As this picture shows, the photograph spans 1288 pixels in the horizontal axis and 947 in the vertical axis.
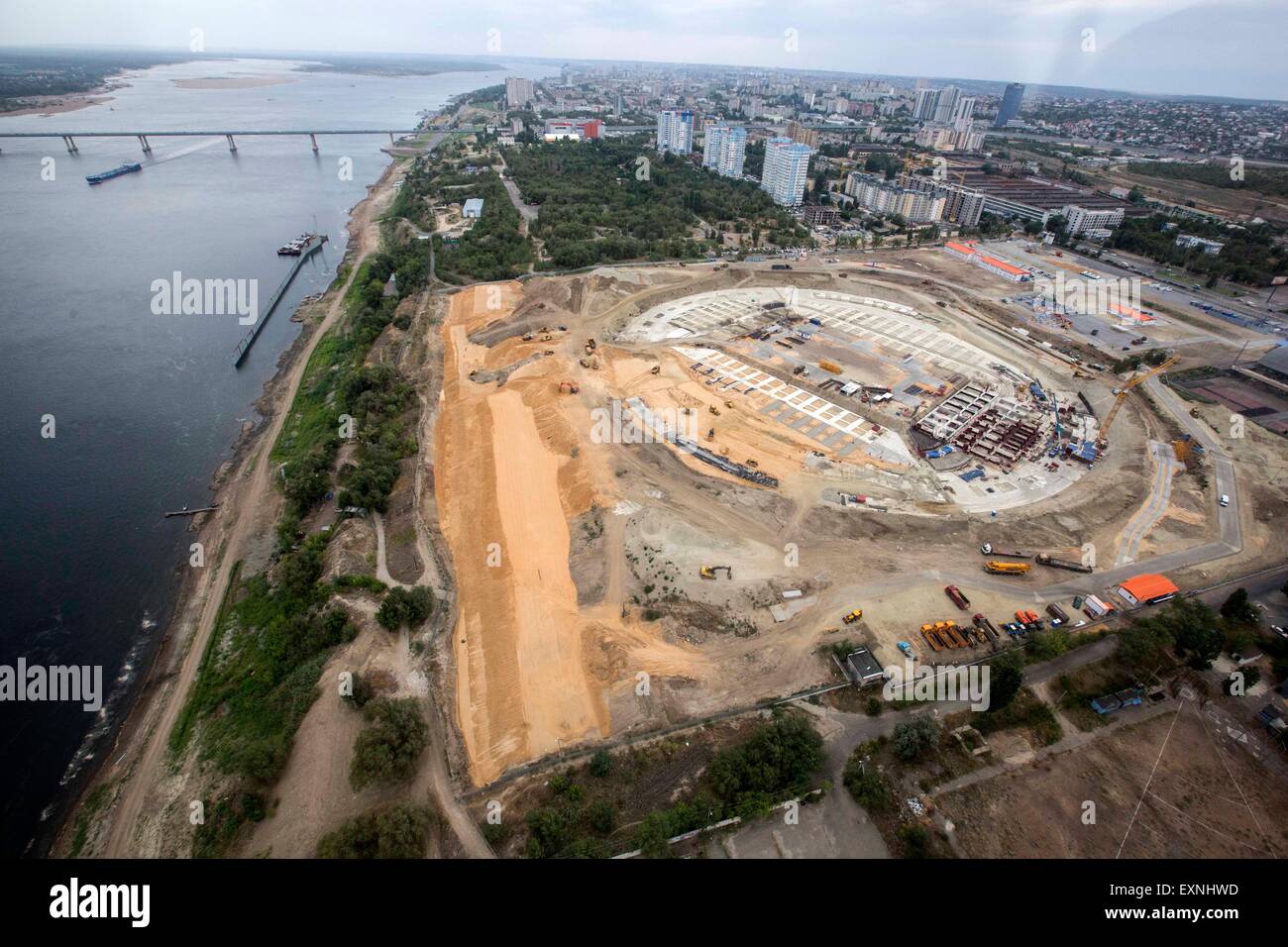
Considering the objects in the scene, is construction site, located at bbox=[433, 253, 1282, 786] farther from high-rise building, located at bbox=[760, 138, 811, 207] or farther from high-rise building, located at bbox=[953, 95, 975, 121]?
high-rise building, located at bbox=[953, 95, 975, 121]

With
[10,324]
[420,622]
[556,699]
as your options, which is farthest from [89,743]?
[10,324]

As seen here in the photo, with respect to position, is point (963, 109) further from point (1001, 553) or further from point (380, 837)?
point (380, 837)

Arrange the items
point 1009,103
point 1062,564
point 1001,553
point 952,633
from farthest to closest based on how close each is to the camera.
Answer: point 1009,103 → point 1001,553 → point 1062,564 → point 952,633

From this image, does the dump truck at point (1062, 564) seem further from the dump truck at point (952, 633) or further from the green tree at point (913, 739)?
the green tree at point (913, 739)

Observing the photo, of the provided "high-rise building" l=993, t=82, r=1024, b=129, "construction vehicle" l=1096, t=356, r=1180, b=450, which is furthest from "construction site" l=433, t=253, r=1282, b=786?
"high-rise building" l=993, t=82, r=1024, b=129

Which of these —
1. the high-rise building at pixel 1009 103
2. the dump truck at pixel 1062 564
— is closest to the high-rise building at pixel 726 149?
the dump truck at pixel 1062 564

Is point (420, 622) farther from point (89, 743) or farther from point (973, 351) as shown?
point (973, 351)

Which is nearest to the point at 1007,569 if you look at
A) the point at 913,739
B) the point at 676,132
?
the point at 913,739

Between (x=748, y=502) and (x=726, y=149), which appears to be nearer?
(x=748, y=502)
